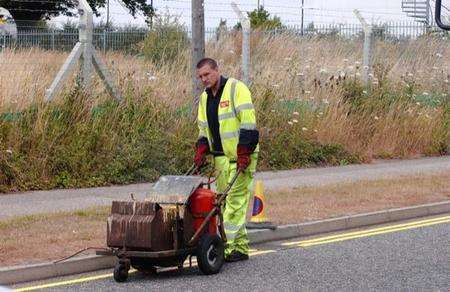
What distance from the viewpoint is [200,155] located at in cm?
920

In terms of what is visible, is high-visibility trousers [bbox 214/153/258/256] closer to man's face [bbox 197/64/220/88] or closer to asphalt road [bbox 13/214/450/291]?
asphalt road [bbox 13/214/450/291]

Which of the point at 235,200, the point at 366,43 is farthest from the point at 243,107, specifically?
the point at 366,43

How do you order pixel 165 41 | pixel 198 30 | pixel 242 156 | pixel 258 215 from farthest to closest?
1. pixel 165 41
2. pixel 198 30
3. pixel 258 215
4. pixel 242 156

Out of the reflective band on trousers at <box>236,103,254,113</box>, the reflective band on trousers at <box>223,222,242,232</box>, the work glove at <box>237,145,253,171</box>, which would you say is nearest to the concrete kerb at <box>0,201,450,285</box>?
the reflective band on trousers at <box>223,222,242,232</box>

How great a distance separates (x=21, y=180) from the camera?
1298 cm

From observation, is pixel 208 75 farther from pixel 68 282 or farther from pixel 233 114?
pixel 68 282

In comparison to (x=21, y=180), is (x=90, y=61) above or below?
above

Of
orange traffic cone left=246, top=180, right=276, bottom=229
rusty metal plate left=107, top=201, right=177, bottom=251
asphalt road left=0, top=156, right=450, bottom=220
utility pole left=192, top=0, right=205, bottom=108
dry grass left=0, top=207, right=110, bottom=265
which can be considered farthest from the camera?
utility pole left=192, top=0, right=205, bottom=108

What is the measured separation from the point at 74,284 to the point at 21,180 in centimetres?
510

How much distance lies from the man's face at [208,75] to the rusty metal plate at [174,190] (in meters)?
0.92

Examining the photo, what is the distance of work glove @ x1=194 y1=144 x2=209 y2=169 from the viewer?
9.13 meters

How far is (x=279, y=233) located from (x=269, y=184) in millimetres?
3856

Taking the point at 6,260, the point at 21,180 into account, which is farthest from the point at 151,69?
the point at 6,260

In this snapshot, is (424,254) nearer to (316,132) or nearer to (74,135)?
(74,135)
